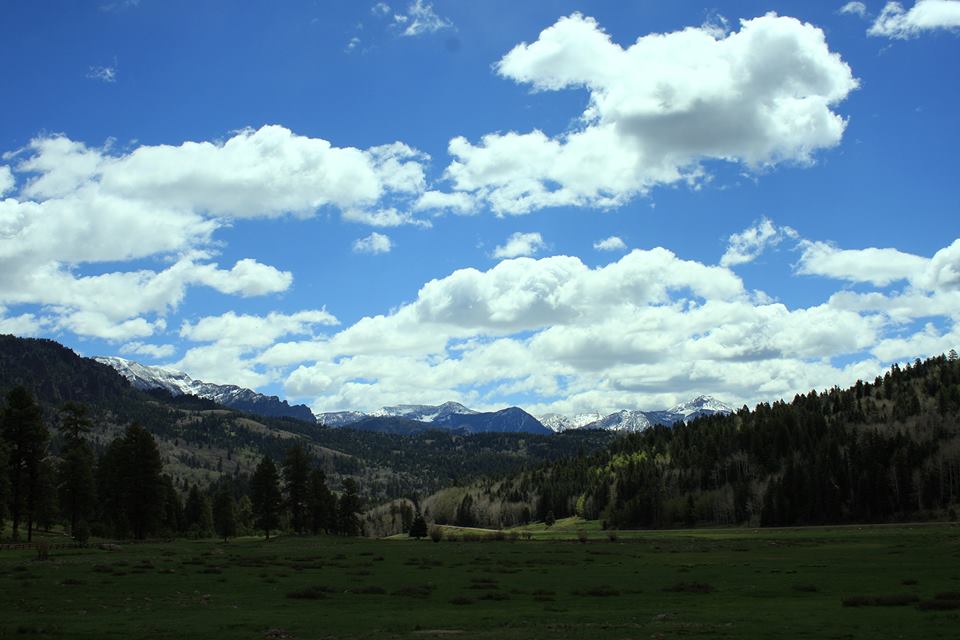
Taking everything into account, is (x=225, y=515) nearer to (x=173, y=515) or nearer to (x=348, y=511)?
(x=173, y=515)

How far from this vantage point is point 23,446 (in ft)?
265

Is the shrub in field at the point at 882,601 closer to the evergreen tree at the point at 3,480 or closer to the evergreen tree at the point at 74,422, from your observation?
the evergreen tree at the point at 3,480

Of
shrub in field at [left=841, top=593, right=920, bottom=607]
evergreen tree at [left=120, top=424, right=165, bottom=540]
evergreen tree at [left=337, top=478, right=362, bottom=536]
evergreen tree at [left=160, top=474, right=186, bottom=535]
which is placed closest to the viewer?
shrub in field at [left=841, top=593, right=920, bottom=607]

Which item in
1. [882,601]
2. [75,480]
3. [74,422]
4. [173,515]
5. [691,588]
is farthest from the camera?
[173,515]

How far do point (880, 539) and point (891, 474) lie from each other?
83.5 metres

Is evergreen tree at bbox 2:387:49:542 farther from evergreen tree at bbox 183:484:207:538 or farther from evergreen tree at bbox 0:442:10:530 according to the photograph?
evergreen tree at bbox 183:484:207:538

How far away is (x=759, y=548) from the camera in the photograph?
9362 centimetres

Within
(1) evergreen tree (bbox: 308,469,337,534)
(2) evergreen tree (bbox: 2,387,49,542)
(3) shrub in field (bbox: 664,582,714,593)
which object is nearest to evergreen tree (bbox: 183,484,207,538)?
(1) evergreen tree (bbox: 308,469,337,534)

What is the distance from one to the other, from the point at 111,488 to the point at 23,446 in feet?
76.4

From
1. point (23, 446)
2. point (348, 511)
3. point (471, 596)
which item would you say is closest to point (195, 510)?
point (348, 511)

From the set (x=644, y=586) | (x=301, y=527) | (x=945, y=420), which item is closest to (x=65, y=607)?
(x=644, y=586)

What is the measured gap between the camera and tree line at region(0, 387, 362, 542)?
264ft

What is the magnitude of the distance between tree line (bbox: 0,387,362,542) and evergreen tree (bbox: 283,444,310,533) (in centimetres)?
17

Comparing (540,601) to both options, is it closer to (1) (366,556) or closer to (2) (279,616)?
(2) (279,616)
